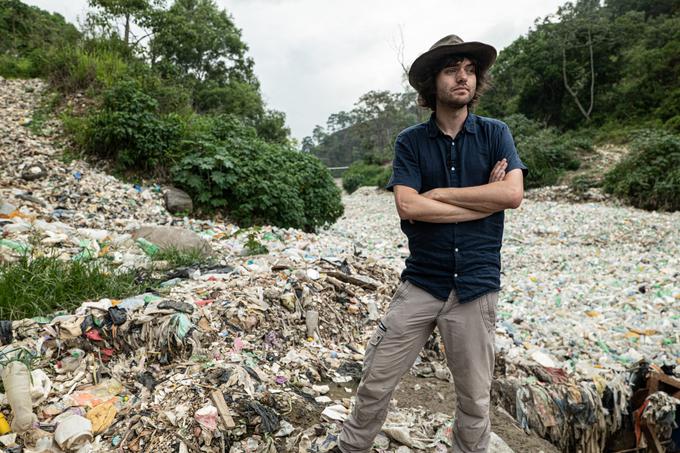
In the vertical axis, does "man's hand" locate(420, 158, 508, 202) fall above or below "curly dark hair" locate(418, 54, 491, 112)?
below

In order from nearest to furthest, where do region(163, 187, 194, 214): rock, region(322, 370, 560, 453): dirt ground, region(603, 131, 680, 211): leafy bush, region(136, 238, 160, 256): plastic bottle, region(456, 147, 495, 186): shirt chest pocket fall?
region(456, 147, 495, 186): shirt chest pocket → region(322, 370, 560, 453): dirt ground → region(136, 238, 160, 256): plastic bottle → region(163, 187, 194, 214): rock → region(603, 131, 680, 211): leafy bush

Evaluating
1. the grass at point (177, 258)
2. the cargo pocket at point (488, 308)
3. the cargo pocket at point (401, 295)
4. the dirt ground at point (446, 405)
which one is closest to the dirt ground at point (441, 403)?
the dirt ground at point (446, 405)

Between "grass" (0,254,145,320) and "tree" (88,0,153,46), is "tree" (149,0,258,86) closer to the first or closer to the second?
"tree" (88,0,153,46)

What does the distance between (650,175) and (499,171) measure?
11.2 m

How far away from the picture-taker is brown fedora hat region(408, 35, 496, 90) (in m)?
1.64

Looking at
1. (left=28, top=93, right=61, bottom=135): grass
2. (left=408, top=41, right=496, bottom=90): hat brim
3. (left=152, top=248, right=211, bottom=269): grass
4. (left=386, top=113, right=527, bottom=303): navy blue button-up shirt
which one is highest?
(left=28, top=93, right=61, bottom=135): grass

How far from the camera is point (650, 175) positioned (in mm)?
10289

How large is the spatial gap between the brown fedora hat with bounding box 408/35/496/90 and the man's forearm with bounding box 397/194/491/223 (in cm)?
56

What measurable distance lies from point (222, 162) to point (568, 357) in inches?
208

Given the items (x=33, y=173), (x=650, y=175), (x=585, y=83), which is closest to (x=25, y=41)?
(x=33, y=173)

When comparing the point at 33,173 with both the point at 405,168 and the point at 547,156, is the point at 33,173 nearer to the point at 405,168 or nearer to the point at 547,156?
the point at 405,168

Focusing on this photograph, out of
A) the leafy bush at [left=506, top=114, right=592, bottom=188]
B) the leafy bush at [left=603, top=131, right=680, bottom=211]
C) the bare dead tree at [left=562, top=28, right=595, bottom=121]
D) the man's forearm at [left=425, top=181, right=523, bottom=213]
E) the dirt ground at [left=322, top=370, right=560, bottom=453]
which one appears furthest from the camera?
the bare dead tree at [left=562, top=28, right=595, bottom=121]

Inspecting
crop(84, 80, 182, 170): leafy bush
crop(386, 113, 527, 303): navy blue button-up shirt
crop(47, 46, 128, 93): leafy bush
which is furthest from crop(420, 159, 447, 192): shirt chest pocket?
crop(47, 46, 128, 93): leafy bush

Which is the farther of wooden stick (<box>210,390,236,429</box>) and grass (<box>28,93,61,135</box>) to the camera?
grass (<box>28,93,61,135</box>)
